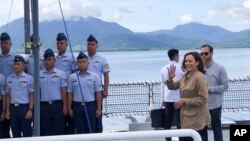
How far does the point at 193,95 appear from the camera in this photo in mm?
5223

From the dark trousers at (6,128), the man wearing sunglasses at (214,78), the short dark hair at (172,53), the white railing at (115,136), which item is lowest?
the dark trousers at (6,128)

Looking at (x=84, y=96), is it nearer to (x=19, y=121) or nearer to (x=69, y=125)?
(x=69, y=125)

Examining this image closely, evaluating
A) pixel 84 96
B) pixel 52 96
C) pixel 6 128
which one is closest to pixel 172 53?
pixel 84 96

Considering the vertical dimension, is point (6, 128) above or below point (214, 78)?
below

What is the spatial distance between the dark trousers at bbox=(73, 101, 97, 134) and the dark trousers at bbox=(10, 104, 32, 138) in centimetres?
54

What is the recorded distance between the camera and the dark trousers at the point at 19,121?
6.07 m

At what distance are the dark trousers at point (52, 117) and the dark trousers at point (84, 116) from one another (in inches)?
6.9

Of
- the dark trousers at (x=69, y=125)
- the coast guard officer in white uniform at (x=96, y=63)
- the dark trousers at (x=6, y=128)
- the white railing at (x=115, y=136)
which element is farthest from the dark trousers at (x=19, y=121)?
the white railing at (x=115, y=136)

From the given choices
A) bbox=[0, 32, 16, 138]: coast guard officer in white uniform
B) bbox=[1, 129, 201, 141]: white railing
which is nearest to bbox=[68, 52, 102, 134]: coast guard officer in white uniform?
bbox=[0, 32, 16, 138]: coast guard officer in white uniform

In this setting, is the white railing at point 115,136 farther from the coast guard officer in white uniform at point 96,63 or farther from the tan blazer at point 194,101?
the coast guard officer in white uniform at point 96,63

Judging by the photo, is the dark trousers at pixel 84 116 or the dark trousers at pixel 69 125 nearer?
the dark trousers at pixel 84 116

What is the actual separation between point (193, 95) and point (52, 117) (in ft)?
5.99

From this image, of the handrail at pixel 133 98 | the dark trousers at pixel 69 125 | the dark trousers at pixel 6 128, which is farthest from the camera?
the handrail at pixel 133 98

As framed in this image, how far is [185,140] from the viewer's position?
15.8 feet
